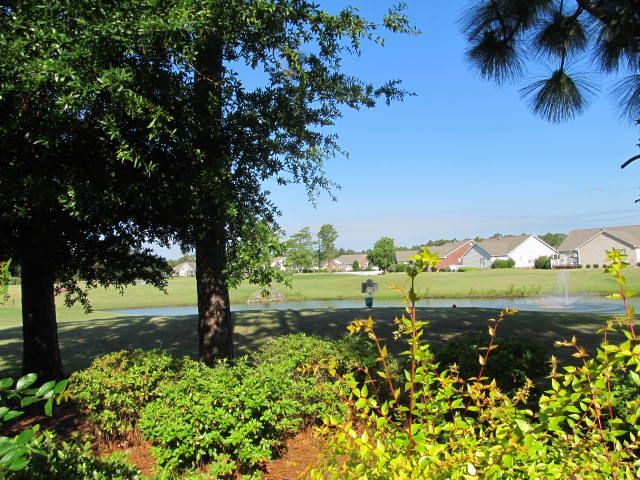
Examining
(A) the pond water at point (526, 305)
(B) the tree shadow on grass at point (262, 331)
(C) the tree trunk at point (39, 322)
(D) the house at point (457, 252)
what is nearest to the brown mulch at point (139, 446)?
(C) the tree trunk at point (39, 322)

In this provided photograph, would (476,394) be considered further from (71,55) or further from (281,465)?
(71,55)

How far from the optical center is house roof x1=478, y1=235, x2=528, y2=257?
3130 inches

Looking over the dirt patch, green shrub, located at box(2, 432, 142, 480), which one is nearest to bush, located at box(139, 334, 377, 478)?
the dirt patch

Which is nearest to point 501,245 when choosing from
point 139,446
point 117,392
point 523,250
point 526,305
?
point 523,250

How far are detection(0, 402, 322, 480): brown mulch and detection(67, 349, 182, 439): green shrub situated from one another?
179 mm

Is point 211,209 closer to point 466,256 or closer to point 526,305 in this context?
point 526,305

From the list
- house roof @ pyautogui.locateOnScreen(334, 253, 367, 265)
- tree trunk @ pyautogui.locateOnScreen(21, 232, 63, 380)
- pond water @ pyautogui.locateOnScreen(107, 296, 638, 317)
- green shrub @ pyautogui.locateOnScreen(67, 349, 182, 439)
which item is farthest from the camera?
house roof @ pyautogui.locateOnScreen(334, 253, 367, 265)

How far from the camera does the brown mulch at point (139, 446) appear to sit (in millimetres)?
4621

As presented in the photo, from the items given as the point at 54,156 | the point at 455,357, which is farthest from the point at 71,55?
the point at 455,357

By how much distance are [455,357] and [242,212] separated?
2922mm

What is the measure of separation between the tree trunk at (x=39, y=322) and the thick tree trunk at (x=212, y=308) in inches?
87.9

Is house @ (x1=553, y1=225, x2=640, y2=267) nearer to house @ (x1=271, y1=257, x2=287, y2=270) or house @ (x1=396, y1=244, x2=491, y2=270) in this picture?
house @ (x1=396, y1=244, x2=491, y2=270)

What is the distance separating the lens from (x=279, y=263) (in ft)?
17.5

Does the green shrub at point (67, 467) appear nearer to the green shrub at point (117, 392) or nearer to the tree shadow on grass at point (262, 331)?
the green shrub at point (117, 392)
